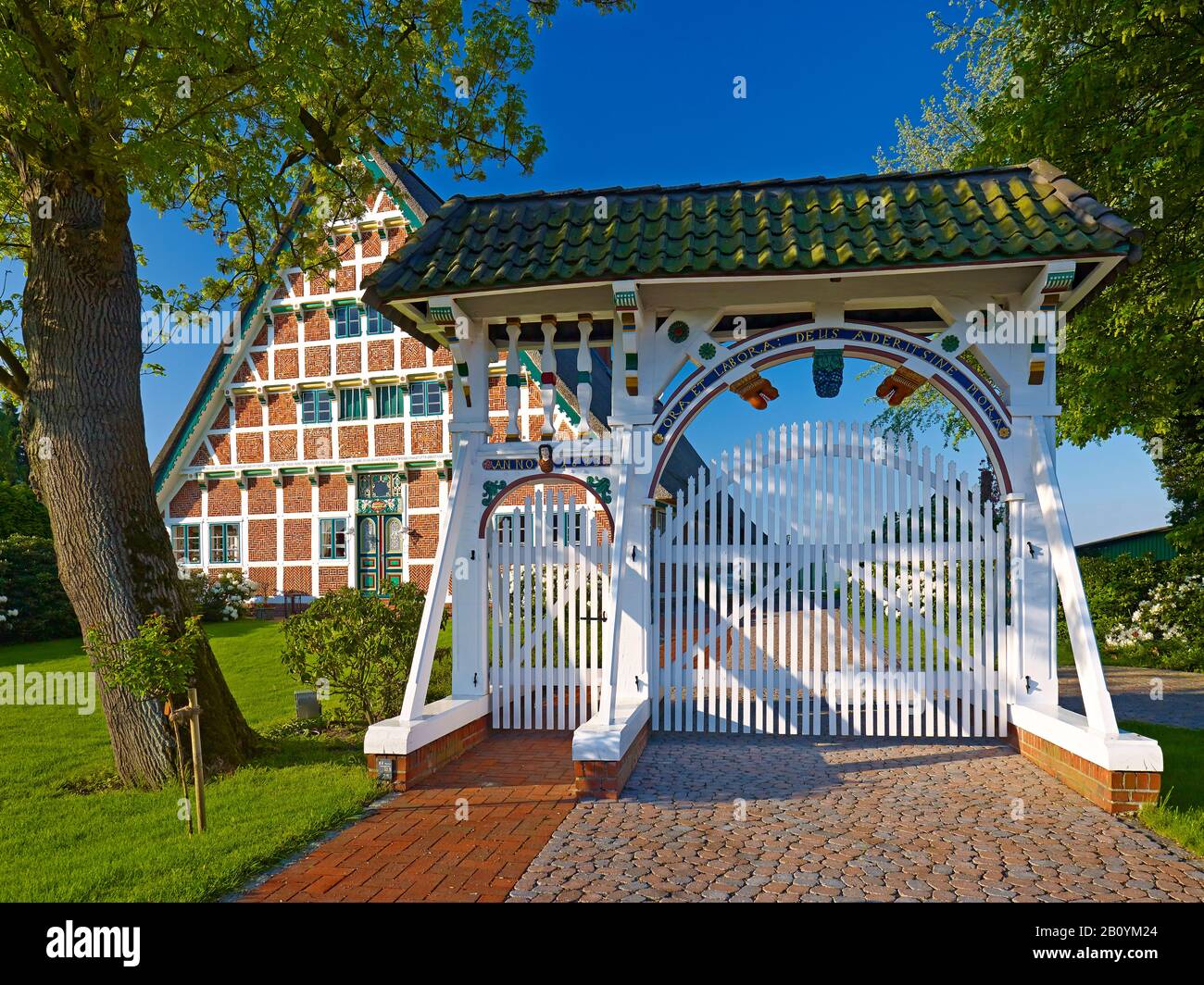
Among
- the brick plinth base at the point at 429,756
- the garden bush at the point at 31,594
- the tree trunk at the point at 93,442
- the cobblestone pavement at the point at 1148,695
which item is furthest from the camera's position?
the garden bush at the point at 31,594

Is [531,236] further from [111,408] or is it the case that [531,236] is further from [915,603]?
[915,603]

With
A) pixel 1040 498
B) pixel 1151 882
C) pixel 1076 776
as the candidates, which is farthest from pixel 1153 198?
pixel 1151 882

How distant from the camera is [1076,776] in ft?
17.7

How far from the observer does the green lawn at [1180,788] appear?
14.8ft

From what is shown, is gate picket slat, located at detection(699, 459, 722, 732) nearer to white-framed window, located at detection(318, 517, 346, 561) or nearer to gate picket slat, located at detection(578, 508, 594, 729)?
gate picket slat, located at detection(578, 508, 594, 729)

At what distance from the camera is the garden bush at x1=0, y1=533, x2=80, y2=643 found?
17.5 m

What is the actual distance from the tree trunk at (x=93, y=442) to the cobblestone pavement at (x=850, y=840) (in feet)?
12.0

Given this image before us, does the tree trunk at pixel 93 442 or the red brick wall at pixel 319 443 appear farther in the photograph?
the red brick wall at pixel 319 443

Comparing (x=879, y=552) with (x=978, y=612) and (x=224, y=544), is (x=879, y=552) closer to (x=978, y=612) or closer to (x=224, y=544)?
(x=978, y=612)

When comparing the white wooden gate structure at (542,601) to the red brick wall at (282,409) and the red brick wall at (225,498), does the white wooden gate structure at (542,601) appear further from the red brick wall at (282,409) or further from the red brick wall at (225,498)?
the red brick wall at (225,498)

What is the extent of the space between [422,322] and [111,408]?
253 centimetres

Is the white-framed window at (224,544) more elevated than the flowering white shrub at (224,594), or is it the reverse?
the white-framed window at (224,544)

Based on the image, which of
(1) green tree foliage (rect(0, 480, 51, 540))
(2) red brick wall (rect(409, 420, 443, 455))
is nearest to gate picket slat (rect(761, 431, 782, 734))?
(2) red brick wall (rect(409, 420, 443, 455))

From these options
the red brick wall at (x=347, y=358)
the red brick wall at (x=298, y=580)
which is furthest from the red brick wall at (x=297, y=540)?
the red brick wall at (x=347, y=358)
